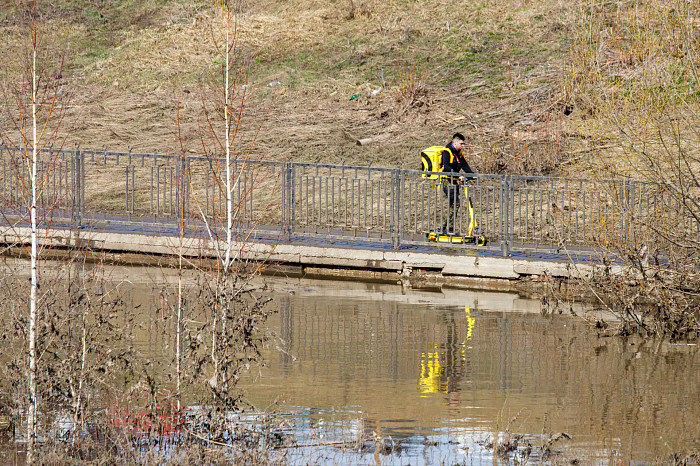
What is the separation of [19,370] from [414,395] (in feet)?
12.1

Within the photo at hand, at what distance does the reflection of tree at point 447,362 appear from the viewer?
1049 cm

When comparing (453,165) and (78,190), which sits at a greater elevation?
(453,165)

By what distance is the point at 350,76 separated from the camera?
31.4m

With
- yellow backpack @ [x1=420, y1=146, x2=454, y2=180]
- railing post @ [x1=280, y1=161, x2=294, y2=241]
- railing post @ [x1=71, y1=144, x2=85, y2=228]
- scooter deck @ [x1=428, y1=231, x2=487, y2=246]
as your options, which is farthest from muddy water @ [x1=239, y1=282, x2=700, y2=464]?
railing post @ [x1=71, y1=144, x2=85, y2=228]

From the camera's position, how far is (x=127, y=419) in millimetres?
8273

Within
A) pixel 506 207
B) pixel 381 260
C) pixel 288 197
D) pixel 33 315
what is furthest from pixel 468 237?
pixel 33 315

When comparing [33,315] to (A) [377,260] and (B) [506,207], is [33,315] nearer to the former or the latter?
(A) [377,260]

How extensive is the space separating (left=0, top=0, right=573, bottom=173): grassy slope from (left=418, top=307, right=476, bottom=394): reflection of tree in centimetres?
1074

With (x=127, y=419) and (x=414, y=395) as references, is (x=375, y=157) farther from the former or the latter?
(x=127, y=419)

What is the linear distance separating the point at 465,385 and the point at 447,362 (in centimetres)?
104

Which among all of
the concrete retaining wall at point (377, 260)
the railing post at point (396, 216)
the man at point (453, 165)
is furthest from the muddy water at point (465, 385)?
the man at point (453, 165)

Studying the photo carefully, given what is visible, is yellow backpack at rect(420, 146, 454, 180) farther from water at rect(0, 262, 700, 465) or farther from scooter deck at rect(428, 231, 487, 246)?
water at rect(0, 262, 700, 465)

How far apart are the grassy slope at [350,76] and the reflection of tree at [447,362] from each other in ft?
35.2

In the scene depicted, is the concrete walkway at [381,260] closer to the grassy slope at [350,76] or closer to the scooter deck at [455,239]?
the scooter deck at [455,239]
